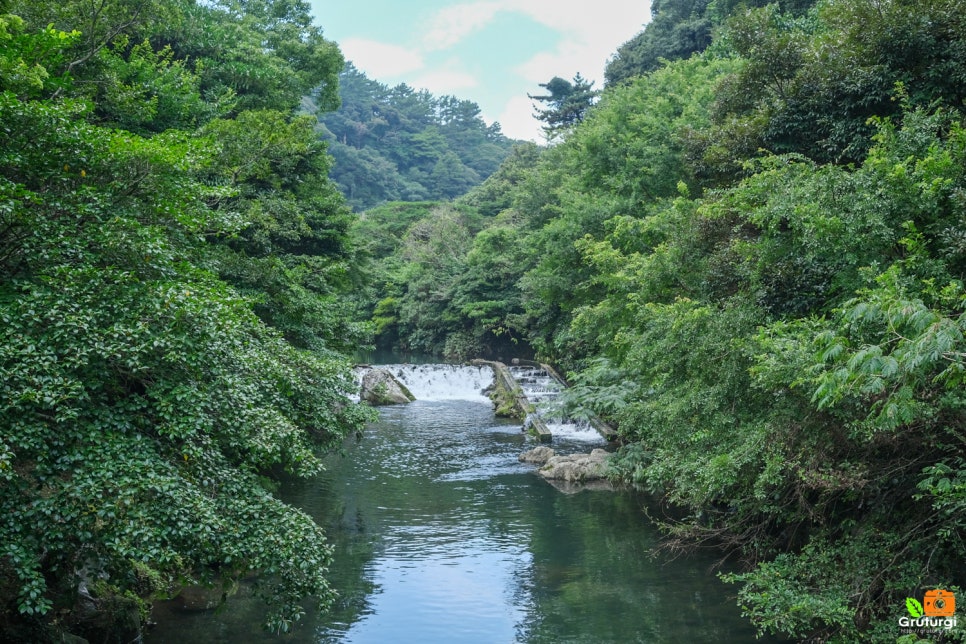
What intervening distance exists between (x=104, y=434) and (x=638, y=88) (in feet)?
73.4

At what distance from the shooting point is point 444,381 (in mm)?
29703

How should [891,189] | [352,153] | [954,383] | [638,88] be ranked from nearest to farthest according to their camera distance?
[954,383] → [891,189] → [638,88] → [352,153]

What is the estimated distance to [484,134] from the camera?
84.3m

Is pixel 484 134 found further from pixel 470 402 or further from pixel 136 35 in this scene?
pixel 136 35

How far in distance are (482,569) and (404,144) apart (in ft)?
236

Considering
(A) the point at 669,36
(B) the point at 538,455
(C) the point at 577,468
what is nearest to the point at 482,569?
(C) the point at 577,468

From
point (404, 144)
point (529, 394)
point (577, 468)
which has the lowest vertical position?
point (577, 468)

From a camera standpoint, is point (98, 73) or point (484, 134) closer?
point (98, 73)

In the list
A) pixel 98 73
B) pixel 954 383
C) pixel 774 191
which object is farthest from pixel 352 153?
pixel 954 383

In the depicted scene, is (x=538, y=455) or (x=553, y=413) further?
(x=553, y=413)

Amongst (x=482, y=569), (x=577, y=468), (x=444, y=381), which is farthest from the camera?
(x=444, y=381)

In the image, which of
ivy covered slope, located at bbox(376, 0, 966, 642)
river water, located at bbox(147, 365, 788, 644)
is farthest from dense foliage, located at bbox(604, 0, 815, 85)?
river water, located at bbox(147, 365, 788, 644)

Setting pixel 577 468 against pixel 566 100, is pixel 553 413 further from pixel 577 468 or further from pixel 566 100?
pixel 566 100

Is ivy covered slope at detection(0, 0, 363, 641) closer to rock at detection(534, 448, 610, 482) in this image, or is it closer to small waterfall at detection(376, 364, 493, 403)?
rock at detection(534, 448, 610, 482)
